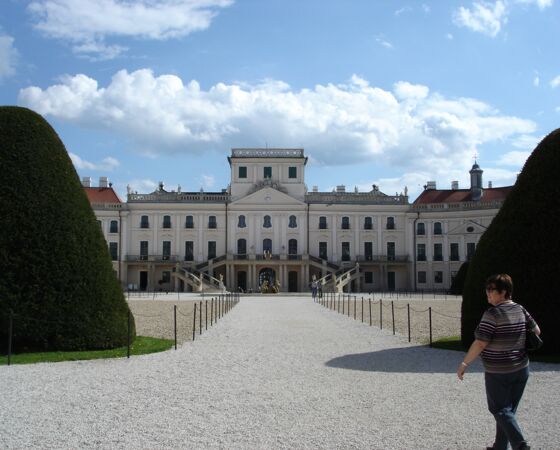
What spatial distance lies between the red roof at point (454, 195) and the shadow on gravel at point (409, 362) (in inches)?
2109

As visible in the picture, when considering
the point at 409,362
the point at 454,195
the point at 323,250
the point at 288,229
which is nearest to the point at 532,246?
the point at 409,362

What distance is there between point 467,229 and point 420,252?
5.42 metres

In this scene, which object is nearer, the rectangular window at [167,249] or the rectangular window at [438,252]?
the rectangular window at [167,249]

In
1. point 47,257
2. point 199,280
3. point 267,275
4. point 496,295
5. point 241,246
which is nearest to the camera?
point 496,295

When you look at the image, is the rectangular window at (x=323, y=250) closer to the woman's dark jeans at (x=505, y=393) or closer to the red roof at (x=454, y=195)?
the red roof at (x=454, y=195)

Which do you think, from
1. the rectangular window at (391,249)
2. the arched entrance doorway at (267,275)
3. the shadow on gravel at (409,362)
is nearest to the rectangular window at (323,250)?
the arched entrance doorway at (267,275)

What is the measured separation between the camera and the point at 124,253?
208 ft

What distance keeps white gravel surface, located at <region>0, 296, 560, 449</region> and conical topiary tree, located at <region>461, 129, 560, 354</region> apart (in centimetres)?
119

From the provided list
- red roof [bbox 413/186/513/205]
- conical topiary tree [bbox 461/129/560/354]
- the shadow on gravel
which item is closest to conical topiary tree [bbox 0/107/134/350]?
the shadow on gravel

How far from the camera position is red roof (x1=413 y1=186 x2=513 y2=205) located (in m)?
66.0

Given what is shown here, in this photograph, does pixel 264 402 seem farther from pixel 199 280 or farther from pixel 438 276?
pixel 438 276

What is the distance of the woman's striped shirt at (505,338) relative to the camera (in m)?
6.00

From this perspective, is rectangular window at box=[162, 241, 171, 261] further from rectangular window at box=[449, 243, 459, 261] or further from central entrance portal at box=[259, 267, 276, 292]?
rectangular window at box=[449, 243, 459, 261]

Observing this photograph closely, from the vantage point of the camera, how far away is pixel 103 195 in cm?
6819
